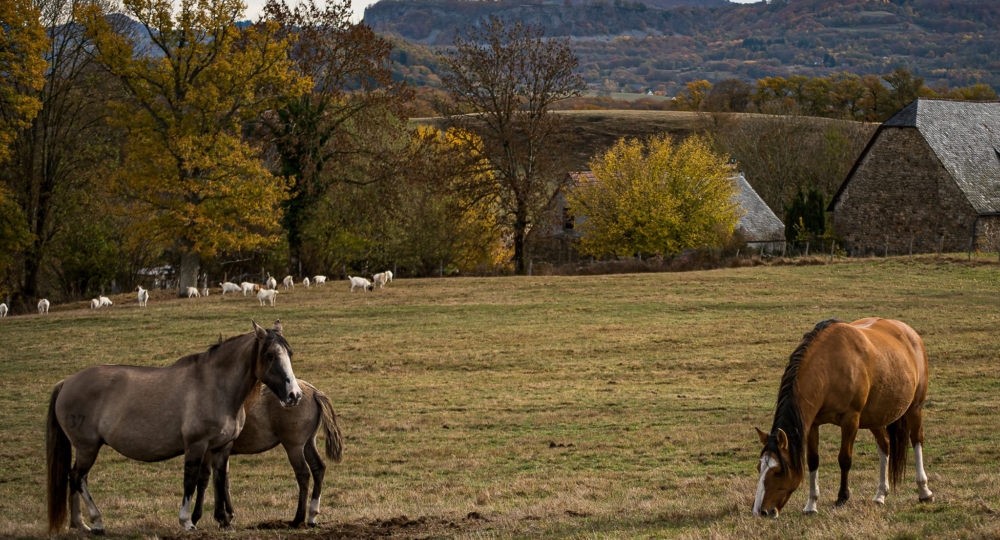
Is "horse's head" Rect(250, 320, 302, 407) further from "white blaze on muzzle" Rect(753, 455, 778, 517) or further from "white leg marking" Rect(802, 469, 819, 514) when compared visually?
"white leg marking" Rect(802, 469, 819, 514)

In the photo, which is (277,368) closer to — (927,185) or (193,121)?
(193,121)

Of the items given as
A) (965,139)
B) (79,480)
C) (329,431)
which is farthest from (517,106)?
(79,480)

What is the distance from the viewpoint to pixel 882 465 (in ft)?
32.0

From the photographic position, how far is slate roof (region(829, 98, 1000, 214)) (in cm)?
5416

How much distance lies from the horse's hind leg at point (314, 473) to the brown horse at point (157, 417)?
92cm

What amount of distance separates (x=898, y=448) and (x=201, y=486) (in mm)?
7673

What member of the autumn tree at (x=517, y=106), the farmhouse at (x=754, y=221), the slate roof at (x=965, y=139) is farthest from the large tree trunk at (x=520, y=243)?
the slate roof at (x=965, y=139)

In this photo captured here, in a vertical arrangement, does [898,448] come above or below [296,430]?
below

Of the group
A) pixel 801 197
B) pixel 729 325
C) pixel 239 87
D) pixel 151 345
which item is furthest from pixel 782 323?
pixel 801 197

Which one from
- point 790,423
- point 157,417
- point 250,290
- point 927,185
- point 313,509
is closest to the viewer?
point 790,423

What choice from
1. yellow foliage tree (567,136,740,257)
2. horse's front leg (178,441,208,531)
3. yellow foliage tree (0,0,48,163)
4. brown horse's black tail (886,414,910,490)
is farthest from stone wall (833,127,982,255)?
horse's front leg (178,441,208,531)

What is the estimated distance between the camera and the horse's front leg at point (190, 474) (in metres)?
9.22

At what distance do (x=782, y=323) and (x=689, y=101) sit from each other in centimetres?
13874

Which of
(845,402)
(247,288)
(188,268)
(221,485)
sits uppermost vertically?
(188,268)
